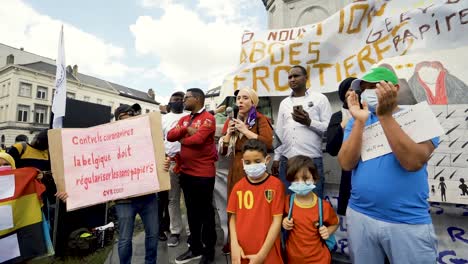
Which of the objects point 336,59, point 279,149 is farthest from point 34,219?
point 336,59

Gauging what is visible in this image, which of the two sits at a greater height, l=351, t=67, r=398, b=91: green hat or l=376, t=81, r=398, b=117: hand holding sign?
l=351, t=67, r=398, b=91: green hat

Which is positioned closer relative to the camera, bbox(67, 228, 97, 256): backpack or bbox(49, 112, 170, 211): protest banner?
bbox(49, 112, 170, 211): protest banner

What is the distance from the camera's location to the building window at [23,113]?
31.9m

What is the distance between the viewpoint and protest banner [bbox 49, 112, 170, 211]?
95.7 inches

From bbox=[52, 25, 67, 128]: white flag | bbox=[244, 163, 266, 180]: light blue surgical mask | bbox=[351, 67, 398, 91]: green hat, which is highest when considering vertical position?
bbox=[52, 25, 67, 128]: white flag

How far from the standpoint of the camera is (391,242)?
138 centimetres

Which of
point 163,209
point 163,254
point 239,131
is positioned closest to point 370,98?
point 239,131

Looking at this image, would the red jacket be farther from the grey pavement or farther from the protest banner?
the grey pavement

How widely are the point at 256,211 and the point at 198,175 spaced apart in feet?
3.27

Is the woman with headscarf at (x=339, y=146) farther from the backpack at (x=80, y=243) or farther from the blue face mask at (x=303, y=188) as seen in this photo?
the backpack at (x=80, y=243)

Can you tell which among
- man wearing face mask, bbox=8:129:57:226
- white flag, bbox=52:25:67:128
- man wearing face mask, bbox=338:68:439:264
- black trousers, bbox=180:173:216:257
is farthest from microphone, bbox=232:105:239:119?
man wearing face mask, bbox=8:129:57:226

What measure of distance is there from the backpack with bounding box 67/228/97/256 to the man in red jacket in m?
1.35

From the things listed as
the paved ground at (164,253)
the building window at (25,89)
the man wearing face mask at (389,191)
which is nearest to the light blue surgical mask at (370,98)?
the man wearing face mask at (389,191)

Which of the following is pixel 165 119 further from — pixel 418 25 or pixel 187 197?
pixel 418 25
